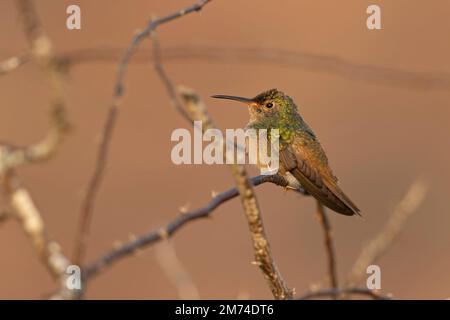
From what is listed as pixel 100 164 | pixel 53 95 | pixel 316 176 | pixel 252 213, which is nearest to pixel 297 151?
pixel 316 176

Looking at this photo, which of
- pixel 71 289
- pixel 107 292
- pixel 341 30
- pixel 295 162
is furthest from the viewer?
pixel 341 30

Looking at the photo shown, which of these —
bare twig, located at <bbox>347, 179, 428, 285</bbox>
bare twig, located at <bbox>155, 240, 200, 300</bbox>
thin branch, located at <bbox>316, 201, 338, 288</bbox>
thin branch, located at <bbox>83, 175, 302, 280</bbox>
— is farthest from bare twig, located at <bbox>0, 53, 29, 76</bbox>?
bare twig, located at <bbox>347, 179, 428, 285</bbox>

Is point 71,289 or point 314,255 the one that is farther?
point 314,255

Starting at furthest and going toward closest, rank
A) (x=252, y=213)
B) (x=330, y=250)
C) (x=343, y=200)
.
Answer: (x=343, y=200) < (x=330, y=250) < (x=252, y=213)

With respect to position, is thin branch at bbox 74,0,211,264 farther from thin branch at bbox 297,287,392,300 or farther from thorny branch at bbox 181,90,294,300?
thin branch at bbox 297,287,392,300

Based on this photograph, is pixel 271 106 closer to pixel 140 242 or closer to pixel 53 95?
pixel 53 95

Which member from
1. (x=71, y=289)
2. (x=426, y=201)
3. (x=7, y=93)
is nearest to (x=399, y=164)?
(x=426, y=201)
